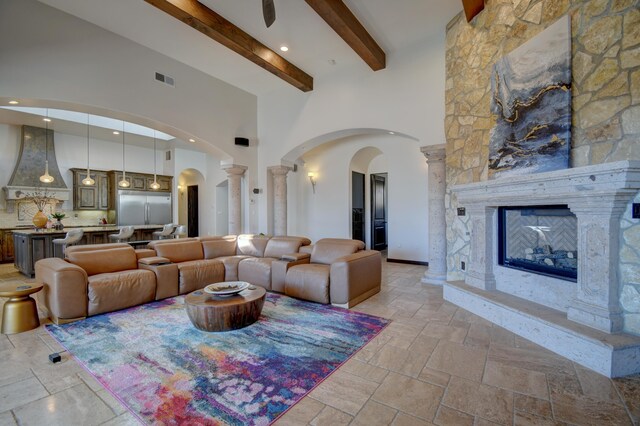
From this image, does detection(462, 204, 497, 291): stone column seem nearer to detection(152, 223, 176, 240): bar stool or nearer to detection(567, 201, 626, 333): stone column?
detection(567, 201, 626, 333): stone column

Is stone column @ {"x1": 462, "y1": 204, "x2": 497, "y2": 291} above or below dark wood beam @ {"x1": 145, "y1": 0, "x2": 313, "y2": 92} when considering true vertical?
below

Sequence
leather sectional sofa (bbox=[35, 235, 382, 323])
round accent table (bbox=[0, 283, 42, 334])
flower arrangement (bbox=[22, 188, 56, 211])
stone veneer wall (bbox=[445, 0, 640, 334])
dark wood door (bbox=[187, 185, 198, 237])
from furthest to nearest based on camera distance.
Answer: dark wood door (bbox=[187, 185, 198, 237]), flower arrangement (bbox=[22, 188, 56, 211]), leather sectional sofa (bbox=[35, 235, 382, 323]), round accent table (bbox=[0, 283, 42, 334]), stone veneer wall (bbox=[445, 0, 640, 334])

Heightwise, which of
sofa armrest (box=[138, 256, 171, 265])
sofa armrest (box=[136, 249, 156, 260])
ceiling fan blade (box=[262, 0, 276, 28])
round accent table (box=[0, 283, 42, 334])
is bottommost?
round accent table (box=[0, 283, 42, 334])

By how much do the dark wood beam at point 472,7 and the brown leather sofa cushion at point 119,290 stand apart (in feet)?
18.2

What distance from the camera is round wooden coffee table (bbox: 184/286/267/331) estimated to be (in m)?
2.81

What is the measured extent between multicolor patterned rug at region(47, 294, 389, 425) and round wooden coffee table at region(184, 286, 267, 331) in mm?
89

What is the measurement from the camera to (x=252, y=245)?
5.34 metres

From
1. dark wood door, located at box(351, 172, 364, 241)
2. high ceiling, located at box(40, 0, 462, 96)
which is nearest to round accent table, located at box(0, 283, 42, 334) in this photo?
high ceiling, located at box(40, 0, 462, 96)

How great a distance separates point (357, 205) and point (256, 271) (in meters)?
4.34

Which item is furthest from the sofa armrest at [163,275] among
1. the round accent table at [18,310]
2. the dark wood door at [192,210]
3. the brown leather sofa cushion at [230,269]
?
the dark wood door at [192,210]

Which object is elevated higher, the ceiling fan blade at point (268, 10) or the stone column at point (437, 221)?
the ceiling fan blade at point (268, 10)

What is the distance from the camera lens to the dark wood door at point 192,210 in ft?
36.9

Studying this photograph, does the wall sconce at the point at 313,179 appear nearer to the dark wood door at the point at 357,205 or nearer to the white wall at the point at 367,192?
the white wall at the point at 367,192

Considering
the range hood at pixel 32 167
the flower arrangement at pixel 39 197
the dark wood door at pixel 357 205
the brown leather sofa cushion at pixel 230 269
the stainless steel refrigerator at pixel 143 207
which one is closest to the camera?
the brown leather sofa cushion at pixel 230 269
